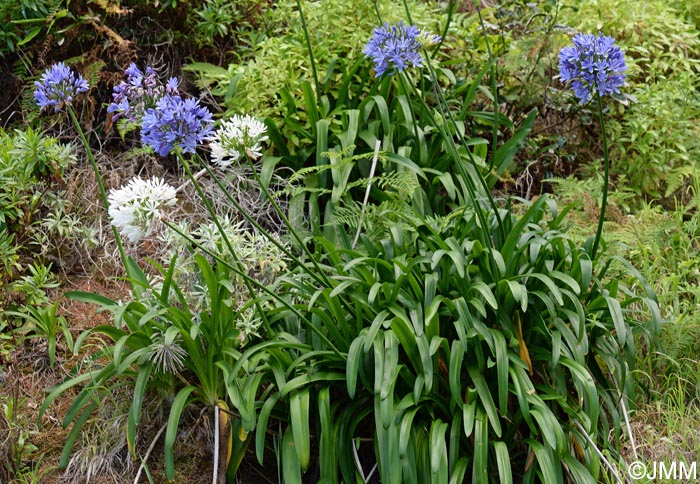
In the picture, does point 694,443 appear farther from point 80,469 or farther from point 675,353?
point 80,469

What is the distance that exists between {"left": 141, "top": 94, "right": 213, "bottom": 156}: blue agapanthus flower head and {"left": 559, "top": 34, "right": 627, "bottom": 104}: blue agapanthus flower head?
4.13 feet

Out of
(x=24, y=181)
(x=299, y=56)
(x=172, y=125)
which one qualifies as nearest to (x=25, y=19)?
(x=24, y=181)

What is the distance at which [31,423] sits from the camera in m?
3.55

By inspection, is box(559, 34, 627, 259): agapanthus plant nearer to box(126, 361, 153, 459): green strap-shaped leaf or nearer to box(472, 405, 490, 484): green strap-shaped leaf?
box(472, 405, 490, 484): green strap-shaped leaf

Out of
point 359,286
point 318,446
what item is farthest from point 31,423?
point 359,286

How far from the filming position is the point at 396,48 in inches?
120

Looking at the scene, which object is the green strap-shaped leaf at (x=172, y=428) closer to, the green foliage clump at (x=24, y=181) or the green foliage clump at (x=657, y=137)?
the green foliage clump at (x=24, y=181)

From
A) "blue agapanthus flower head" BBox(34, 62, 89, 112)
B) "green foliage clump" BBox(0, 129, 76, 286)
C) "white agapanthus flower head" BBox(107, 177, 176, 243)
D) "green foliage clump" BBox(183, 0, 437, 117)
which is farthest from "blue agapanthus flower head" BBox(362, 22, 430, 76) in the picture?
"green foliage clump" BBox(0, 129, 76, 286)

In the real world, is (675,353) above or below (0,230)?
below

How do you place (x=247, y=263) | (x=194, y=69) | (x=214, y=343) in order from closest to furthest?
(x=214, y=343)
(x=247, y=263)
(x=194, y=69)

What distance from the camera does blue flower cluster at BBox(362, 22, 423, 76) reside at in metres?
3.05

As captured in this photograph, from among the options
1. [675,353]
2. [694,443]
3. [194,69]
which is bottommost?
[694,443]

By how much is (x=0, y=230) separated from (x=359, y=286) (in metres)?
1.80

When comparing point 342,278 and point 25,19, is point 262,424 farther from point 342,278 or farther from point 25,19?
point 25,19
